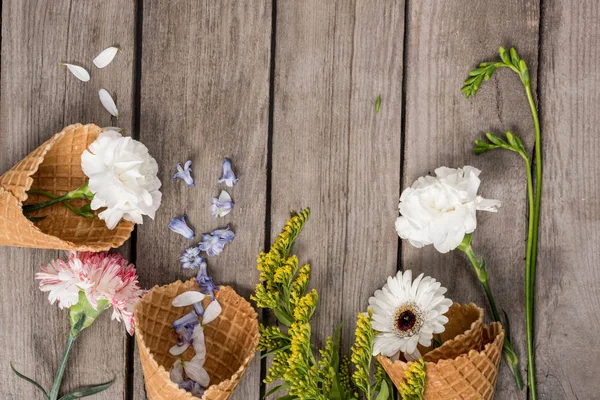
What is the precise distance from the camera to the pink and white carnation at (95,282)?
82cm

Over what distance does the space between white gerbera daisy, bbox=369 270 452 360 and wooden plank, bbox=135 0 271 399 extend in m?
0.19

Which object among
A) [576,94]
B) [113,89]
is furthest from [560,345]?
[113,89]

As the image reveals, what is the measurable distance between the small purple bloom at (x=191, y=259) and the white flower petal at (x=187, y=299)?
0.04 m

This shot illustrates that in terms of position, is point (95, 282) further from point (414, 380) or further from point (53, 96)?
point (414, 380)

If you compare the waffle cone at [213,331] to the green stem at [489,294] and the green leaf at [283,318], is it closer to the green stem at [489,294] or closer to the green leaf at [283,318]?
the green leaf at [283,318]

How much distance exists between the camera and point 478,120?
0.89 m

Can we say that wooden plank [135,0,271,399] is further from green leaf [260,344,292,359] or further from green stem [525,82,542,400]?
green stem [525,82,542,400]

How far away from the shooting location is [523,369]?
2.91 feet

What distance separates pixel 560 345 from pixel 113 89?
27.5 inches

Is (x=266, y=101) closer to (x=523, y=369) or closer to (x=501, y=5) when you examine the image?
(x=501, y=5)

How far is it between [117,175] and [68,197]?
0.29 feet

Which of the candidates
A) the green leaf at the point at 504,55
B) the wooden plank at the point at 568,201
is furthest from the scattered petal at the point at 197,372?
the green leaf at the point at 504,55

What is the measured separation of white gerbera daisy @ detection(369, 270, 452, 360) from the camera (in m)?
0.79

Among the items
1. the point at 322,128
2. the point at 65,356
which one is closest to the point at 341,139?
the point at 322,128
